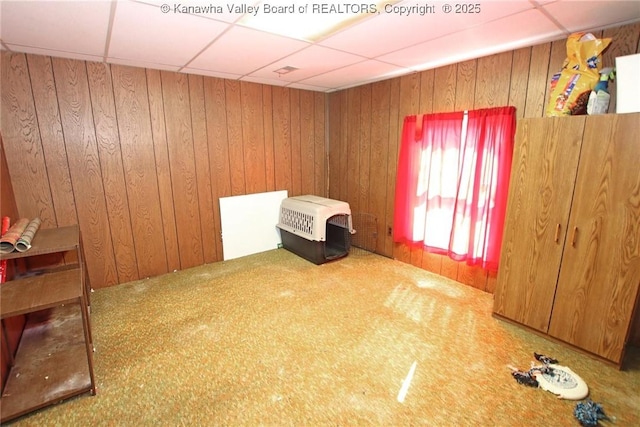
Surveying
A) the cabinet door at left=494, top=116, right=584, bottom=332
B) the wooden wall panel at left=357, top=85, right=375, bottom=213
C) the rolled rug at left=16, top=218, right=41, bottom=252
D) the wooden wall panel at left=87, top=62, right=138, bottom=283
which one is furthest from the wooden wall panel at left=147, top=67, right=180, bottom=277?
the cabinet door at left=494, top=116, right=584, bottom=332

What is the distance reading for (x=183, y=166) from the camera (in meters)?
3.31

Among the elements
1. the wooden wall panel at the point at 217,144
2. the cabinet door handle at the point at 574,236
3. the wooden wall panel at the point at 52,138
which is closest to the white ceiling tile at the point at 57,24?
the wooden wall panel at the point at 52,138

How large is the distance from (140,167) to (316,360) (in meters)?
2.51

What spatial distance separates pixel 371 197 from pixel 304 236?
1.00 meters

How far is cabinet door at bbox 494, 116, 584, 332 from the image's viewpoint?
1973 mm

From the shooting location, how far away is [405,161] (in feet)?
11.1

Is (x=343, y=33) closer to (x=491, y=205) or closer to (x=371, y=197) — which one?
(x=491, y=205)

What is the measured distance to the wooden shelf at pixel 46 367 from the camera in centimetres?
161

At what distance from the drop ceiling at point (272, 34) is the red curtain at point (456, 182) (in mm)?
589

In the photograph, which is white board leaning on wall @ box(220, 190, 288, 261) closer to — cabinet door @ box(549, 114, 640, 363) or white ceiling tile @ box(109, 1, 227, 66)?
white ceiling tile @ box(109, 1, 227, 66)

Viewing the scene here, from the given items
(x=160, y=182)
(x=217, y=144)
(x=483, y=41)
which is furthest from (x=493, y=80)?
(x=160, y=182)

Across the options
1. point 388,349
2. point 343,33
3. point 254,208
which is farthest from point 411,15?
point 254,208

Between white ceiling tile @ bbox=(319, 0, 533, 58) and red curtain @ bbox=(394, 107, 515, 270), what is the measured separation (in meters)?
0.92

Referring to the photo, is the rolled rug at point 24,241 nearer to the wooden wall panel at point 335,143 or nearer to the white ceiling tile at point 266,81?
the white ceiling tile at point 266,81
